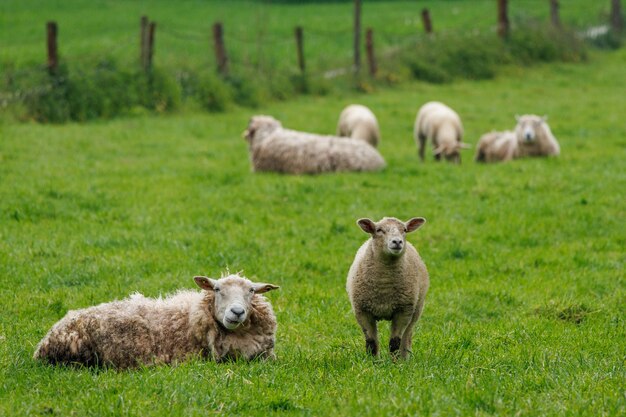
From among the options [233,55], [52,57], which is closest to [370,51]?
[233,55]

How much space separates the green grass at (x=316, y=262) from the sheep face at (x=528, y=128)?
2.62 ft

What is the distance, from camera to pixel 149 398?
5.58 m

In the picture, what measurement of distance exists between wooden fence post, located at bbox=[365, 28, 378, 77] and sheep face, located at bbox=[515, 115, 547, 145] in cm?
1126

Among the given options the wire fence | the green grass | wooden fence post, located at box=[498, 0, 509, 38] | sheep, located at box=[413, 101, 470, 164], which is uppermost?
wooden fence post, located at box=[498, 0, 509, 38]

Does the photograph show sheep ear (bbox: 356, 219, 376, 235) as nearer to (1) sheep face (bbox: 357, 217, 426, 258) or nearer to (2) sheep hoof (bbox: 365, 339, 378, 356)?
(1) sheep face (bbox: 357, 217, 426, 258)

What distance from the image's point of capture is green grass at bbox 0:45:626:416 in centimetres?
572

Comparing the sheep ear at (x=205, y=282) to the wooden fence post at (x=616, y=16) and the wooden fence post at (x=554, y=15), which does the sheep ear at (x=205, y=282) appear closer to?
the wooden fence post at (x=554, y=15)

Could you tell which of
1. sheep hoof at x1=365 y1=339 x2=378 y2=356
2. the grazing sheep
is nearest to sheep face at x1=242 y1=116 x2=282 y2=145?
the grazing sheep

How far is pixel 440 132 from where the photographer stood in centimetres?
1773

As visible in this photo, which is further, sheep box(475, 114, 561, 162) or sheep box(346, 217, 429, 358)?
sheep box(475, 114, 561, 162)

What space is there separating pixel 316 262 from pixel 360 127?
817 centimetres

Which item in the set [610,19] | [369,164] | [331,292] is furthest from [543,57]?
[331,292]

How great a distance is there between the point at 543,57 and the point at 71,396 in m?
28.3

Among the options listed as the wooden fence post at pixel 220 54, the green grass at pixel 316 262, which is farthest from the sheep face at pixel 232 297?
the wooden fence post at pixel 220 54
